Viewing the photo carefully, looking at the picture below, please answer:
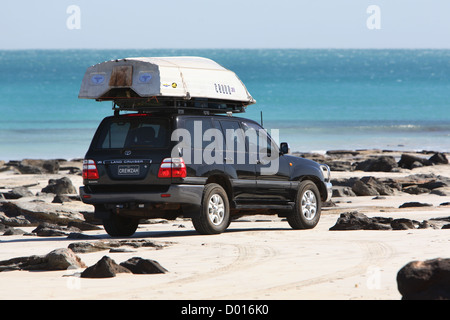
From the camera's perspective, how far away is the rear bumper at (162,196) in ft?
44.7

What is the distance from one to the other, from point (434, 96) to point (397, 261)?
274 ft

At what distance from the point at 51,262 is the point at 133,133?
3792 millimetres

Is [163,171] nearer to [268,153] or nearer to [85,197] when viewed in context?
[85,197]

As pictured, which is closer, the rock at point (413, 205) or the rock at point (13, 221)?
the rock at point (13, 221)

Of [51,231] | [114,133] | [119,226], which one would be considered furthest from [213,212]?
[51,231]

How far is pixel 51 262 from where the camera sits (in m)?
10.6

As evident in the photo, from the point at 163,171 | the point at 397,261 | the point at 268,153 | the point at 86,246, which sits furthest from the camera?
the point at 268,153

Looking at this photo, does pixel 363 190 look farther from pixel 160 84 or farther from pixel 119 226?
pixel 160 84

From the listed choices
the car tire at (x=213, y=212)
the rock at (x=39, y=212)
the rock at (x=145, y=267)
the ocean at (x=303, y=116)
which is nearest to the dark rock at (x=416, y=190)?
the rock at (x=39, y=212)

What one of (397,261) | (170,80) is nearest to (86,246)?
(170,80)

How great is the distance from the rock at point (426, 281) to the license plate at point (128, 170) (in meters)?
6.28

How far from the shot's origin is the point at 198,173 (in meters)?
14.0

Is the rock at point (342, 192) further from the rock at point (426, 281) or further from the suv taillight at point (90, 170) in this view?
the rock at point (426, 281)

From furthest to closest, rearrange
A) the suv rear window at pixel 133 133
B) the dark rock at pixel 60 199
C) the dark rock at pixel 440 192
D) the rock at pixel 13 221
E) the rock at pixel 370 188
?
1. the rock at pixel 370 188
2. the dark rock at pixel 440 192
3. the dark rock at pixel 60 199
4. the rock at pixel 13 221
5. the suv rear window at pixel 133 133
